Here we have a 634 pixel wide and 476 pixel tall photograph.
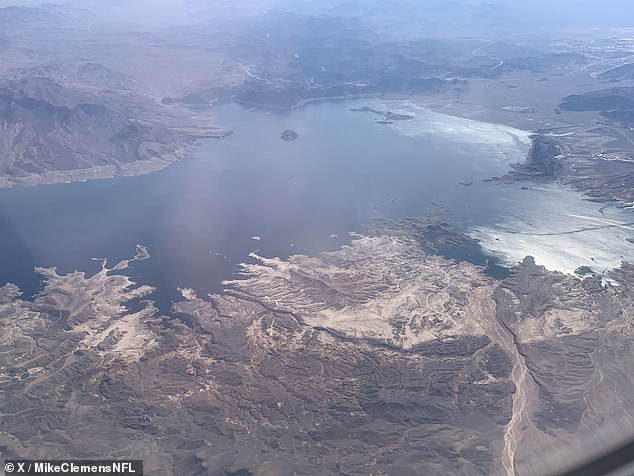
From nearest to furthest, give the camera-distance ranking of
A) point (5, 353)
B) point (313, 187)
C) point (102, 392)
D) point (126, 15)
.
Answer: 1. point (102, 392)
2. point (5, 353)
3. point (313, 187)
4. point (126, 15)

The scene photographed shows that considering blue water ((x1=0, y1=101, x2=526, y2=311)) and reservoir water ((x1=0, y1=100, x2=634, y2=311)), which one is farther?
blue water ((x1=0, y1=101, x2=526, y2=311))

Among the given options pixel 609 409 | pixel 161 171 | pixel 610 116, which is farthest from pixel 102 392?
pixel 610 116

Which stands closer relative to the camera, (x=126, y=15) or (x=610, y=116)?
(x=610, y=116)

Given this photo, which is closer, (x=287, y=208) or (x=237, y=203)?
(x=287, y=208)

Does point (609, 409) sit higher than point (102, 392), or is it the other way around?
point (609, 409)

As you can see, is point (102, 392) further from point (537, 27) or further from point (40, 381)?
point (537, 27)

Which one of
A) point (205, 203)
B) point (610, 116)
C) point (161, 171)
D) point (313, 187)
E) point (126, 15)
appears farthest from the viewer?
point (126, 15)

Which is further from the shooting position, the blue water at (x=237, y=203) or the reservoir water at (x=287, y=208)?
the blue water at (x=237, y=203)
